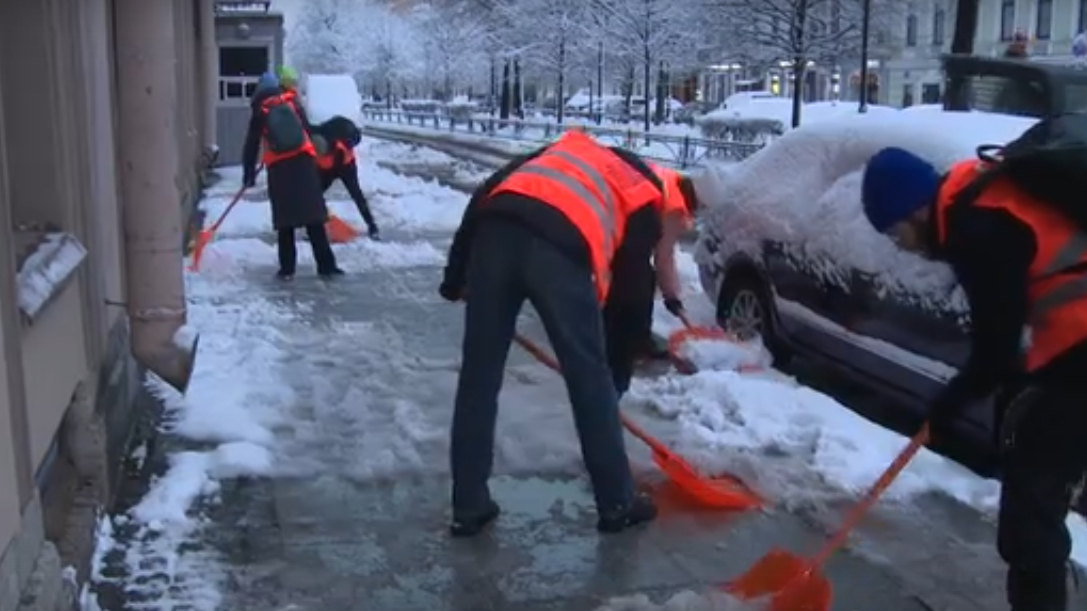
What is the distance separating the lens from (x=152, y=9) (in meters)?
6.14

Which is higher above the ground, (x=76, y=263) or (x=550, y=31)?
(x=550, y=31)

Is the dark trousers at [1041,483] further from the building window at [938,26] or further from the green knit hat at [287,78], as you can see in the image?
the building window at [938,26]

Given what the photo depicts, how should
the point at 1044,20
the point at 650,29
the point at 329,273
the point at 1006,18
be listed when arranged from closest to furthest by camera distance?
the point at 329,273, the point at 650,29, the point at 1044,20, the point at 1006,18

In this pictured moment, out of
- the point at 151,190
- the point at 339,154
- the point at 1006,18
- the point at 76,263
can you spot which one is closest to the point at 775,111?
the point at 339,154

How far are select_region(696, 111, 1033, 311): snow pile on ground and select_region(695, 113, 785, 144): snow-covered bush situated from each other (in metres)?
20.6

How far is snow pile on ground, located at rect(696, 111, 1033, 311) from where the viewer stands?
22.3ft

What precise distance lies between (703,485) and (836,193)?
8.84 feet

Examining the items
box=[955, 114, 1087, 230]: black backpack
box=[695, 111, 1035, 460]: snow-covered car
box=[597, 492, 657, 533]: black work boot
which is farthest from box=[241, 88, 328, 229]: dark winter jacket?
box=[955, 114, 1087, 230]: black backpack

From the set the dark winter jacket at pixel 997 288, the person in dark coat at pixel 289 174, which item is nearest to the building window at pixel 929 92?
the person in dark coat at pixel 289 174

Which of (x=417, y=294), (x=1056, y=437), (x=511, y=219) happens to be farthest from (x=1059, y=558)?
(x=417, y=294)

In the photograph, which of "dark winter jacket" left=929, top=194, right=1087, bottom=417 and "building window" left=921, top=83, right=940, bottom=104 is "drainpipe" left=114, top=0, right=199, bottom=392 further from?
"building window" left=921, top=83, right=940, bottom=104

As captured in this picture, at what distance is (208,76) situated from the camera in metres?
21.0

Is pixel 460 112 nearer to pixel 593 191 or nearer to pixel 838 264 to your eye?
pixel 838 264

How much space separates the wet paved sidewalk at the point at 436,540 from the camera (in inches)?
179
